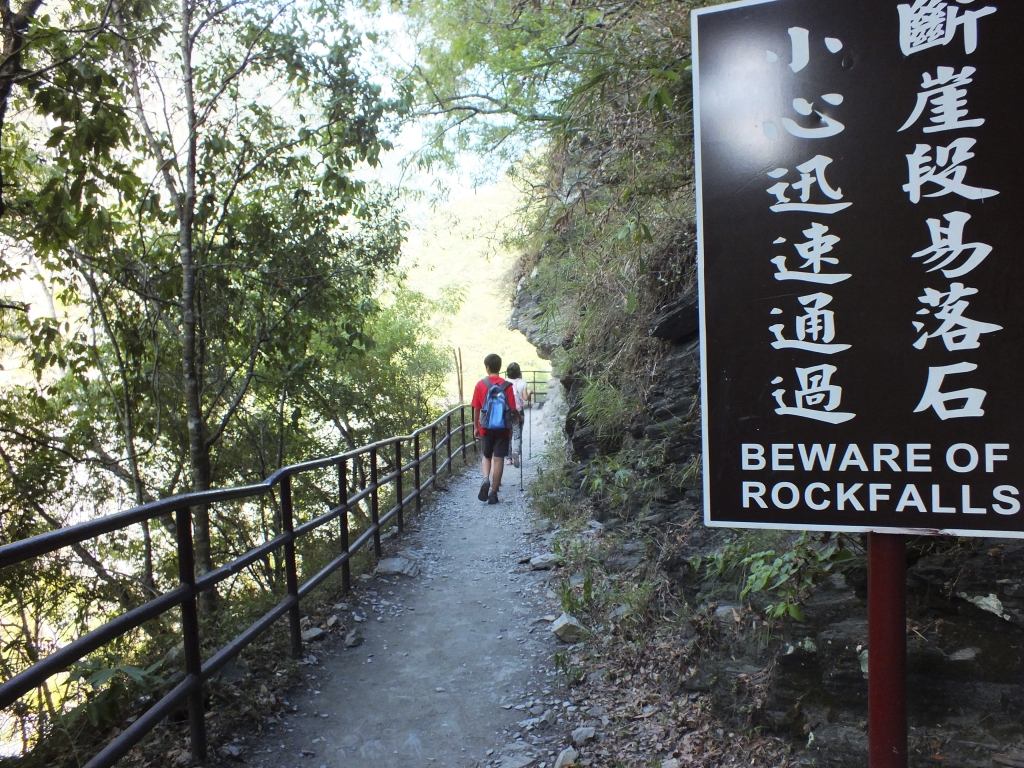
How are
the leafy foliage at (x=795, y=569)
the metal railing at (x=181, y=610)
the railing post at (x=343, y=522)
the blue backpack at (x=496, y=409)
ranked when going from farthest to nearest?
the blue backpack at (x=496, y=409) < the railing post at (x=343, y=522) < the leafy foliage at (x=795, y=569) < the metal railing at (x=181, y=610)

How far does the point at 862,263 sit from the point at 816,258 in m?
0.11

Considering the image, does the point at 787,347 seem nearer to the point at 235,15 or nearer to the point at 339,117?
the point at 339,117

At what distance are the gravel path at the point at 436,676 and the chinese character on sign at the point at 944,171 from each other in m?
2.94

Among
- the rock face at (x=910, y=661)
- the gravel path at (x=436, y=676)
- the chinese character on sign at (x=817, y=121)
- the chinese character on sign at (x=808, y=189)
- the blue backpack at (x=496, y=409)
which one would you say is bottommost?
the gravel path at (x=436, y=676)

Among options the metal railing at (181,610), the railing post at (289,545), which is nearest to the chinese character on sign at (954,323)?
the metal railing at (181,610)

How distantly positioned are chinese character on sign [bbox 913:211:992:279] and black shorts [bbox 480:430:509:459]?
756cm

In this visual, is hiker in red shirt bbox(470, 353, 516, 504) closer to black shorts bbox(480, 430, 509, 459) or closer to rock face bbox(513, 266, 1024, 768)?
black shorts bbox(480, 430, 509, 459)

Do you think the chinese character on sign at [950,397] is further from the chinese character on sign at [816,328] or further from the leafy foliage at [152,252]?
the leafy foliage at [152,252]

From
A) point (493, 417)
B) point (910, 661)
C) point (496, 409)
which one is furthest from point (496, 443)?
point (910, 661)

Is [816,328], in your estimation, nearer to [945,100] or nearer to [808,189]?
[808,189]

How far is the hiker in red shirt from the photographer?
890cm

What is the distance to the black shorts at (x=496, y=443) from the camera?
9109mm

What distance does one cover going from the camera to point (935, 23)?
1.71 metres

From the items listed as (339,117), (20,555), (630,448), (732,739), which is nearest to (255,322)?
(339,117)
